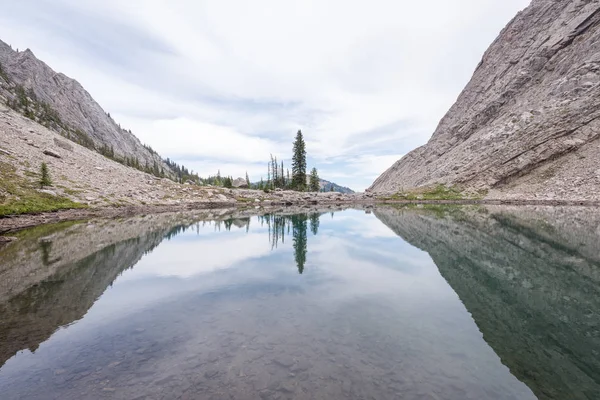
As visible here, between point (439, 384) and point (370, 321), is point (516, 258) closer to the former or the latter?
point (370, 321)

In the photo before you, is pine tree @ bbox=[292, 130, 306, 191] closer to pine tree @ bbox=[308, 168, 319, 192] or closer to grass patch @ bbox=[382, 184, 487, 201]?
pine tree @ bbox=[308, 168, 319, 192]

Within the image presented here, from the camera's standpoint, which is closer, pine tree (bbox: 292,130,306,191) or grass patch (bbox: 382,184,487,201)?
grass patch (bbox: 382,184,487,201)

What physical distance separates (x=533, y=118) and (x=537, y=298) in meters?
122

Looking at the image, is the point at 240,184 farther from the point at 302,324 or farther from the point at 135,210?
the point at 302,324

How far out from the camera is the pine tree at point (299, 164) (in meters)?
137

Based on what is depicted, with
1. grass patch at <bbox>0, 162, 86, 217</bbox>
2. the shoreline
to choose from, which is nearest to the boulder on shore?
the shoreline

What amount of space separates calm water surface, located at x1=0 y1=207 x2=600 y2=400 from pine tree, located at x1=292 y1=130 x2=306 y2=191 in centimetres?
11415

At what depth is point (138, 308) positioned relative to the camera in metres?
15.1

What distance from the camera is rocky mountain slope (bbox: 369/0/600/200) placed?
93.2 metres

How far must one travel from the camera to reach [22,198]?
4556 cm

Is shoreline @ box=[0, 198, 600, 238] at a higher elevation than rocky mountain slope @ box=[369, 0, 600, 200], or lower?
lower

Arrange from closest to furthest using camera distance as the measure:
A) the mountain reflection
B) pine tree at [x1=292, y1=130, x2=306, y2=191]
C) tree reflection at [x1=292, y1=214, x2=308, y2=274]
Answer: the mountain reflection, tree reflection at [x1=292, y1=214, x2=308, y2=274], pine tree at [x1=292, y1=130, x2=306, y2=191]

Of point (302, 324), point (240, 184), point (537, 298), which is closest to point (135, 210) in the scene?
point (302, 324)

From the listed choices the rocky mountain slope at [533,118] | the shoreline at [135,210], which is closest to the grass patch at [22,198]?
the shoreline at [135,210]
